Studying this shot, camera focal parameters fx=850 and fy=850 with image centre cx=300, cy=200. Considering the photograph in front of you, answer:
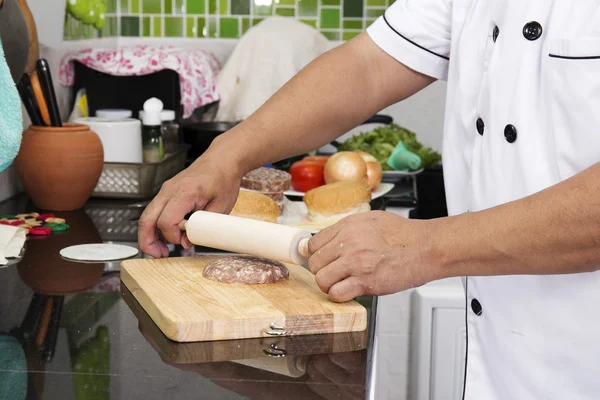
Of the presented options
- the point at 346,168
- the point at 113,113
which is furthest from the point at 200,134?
the point at 346,168

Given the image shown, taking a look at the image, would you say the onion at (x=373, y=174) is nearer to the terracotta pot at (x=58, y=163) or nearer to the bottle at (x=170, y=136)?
the bottle at (x=170, y=136)

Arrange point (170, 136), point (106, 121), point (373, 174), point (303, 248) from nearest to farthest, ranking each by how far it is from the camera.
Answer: point (303, 248)
point (106, 121)
point (373, 174)
point (170, 136)

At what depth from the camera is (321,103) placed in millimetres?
1236

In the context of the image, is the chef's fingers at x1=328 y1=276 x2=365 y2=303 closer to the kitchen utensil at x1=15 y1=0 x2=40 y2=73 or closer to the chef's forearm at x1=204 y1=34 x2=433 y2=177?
the chef's forearm at x1=204 y1=34 x2=433 y2=177

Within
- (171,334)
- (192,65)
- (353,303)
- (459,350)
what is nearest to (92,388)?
(171,334)

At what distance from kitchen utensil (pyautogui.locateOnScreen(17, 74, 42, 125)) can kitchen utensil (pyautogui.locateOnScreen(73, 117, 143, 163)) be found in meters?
0.20

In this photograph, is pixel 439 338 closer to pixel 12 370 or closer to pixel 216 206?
pixel 216 206

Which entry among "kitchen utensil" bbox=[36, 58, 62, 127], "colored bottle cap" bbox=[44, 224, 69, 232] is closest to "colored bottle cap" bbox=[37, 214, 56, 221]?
"colored bottle cap" bbox=[44, 224, 69, 232]

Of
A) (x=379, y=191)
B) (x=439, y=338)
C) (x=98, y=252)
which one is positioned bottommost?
(x=439, y=338)

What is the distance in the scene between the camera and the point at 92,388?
29.5 inches

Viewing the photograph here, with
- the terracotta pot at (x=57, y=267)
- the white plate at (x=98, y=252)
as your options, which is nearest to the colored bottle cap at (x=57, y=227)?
the terracotta pot at (x=57, y=267)

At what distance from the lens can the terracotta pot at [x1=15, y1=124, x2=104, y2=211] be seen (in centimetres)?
159

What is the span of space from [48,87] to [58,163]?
0.47 ft

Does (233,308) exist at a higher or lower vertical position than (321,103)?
lower
